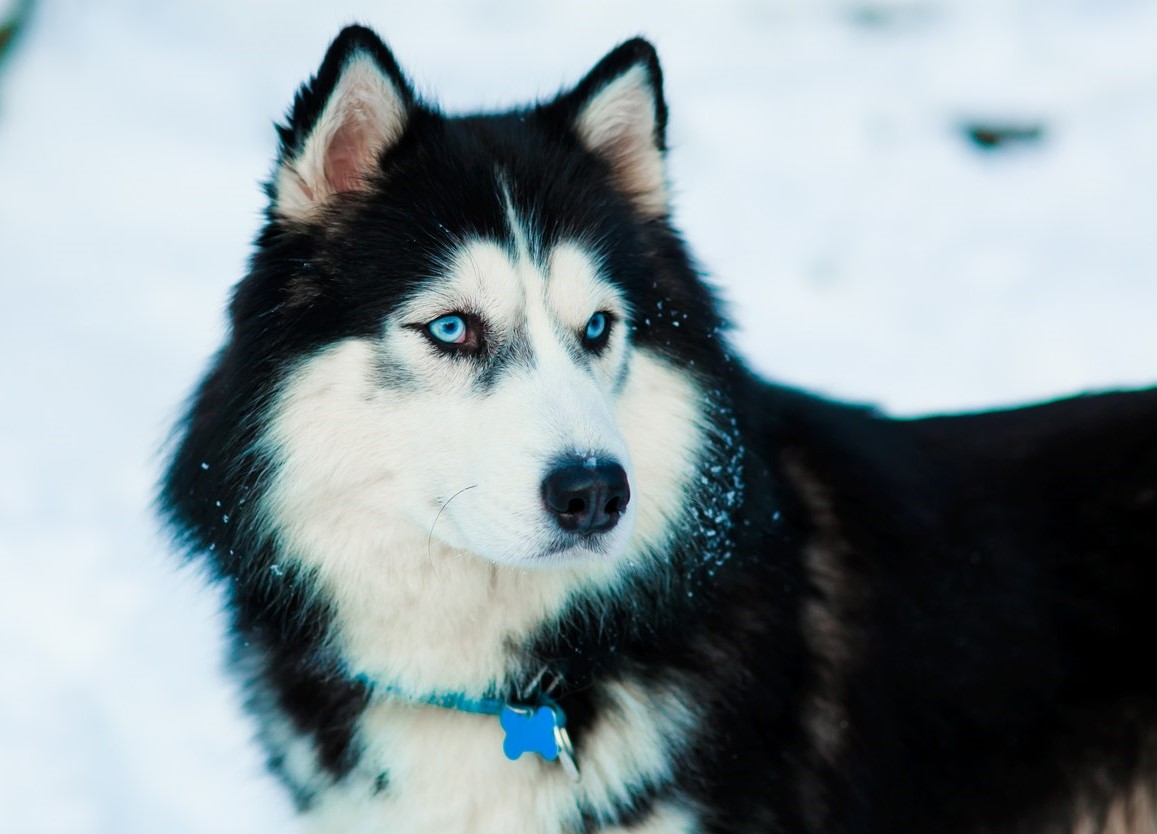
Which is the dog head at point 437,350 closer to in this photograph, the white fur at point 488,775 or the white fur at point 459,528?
the white fur at point 459,528

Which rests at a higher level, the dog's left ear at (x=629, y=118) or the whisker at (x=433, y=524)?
the dog's left ear at (x=629, y=118)

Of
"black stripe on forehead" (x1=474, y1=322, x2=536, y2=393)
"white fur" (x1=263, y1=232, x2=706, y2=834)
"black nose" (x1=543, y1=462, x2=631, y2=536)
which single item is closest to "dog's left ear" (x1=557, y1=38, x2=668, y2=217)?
"white fur" (x1=263, y1=232, x2=706, y2=834)

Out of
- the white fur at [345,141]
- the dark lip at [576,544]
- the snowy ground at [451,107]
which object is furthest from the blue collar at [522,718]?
the white fur at [345,141]

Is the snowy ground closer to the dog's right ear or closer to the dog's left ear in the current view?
the dog's right ear

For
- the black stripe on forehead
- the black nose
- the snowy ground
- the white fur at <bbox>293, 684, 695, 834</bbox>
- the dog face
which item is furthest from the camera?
the snowy ground

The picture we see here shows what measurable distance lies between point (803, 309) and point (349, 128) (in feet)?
13.8

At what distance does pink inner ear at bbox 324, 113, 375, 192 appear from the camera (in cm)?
231

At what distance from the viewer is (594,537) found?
2.04 m

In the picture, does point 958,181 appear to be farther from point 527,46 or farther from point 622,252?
point 622,252

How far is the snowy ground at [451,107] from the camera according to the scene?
360 centimetres

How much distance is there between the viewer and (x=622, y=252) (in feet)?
8.01

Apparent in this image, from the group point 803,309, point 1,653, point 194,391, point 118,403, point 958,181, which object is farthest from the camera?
point 958,181

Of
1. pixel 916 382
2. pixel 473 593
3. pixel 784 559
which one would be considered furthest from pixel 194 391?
pixel 916 382

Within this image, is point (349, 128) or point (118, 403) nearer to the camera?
point (349, 128)
